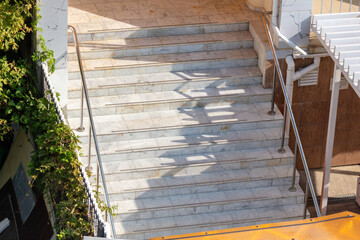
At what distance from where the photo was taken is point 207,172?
9.02 m

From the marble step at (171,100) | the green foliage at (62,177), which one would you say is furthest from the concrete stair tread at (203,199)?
the marble step at (171,100)

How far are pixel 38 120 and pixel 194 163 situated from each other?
73.0 inches

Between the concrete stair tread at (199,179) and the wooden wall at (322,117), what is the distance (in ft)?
3.65

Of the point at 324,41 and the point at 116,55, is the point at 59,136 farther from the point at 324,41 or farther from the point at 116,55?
the point at 324,41

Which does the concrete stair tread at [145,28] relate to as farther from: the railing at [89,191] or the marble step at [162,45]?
the railing at [89,191]

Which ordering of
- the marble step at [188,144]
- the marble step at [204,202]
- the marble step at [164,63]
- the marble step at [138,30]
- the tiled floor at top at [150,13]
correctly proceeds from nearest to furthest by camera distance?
the marble step at [204,202] → the marble step at [188,144] → the marble step at [164,63] → the marble step at [138,30] → the tiled floor at top at [150,13]

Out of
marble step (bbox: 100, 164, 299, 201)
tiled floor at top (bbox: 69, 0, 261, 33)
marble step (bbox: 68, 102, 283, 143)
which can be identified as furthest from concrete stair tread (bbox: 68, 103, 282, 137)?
tiled floor at top (bbox: 69, 0, 261, 33)

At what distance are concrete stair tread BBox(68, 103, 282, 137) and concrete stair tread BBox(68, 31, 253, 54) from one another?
3.22 feet

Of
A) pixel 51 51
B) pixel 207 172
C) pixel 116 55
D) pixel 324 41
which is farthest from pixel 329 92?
pixel 51 51

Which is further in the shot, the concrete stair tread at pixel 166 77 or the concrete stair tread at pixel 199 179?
the concrete stair tread at pixel 166 77

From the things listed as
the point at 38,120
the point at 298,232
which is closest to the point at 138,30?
the point at 38,120

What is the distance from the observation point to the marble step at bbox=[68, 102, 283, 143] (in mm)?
9047

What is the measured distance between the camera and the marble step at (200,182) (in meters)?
8.67

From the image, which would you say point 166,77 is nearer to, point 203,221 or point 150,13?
point 150,13
